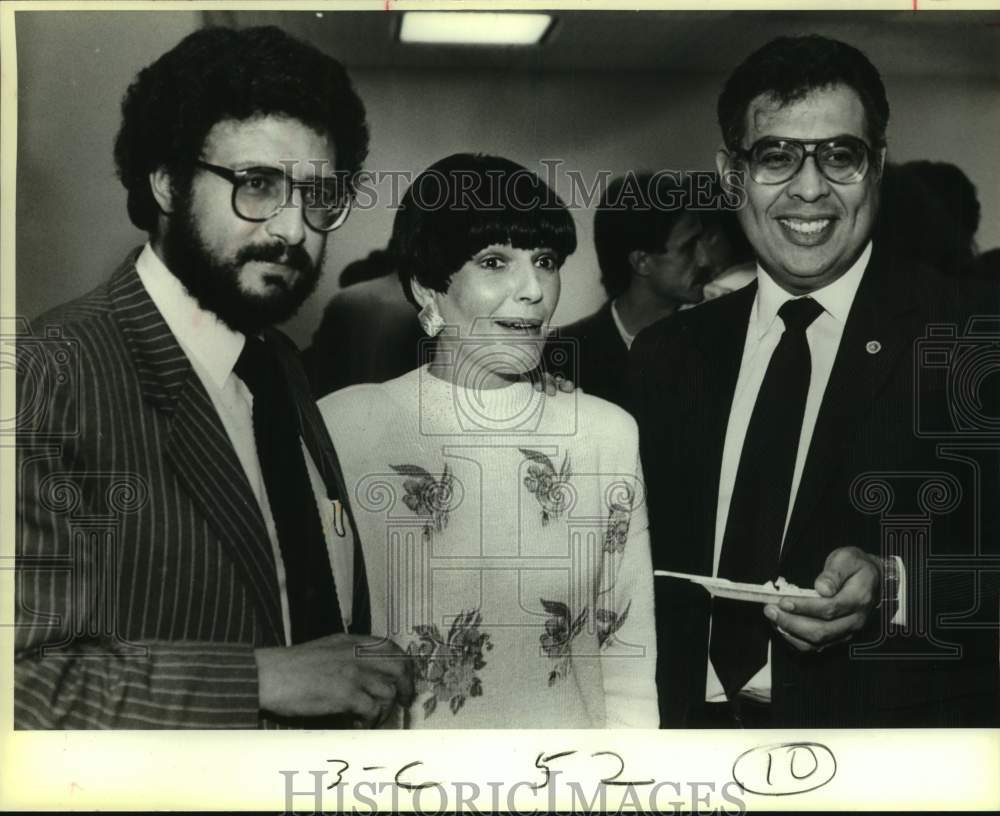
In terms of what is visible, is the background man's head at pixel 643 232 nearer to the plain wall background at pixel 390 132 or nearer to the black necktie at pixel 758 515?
the plain wall background at pixel 390 132

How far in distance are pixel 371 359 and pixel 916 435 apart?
136 centimetres

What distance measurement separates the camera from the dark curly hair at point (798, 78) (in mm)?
2727

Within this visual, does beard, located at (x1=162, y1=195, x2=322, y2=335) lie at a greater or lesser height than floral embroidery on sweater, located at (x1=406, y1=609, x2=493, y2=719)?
greater

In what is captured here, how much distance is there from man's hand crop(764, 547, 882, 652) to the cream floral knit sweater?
1.11 feet

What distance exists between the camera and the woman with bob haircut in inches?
107

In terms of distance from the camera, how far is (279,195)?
270 cm

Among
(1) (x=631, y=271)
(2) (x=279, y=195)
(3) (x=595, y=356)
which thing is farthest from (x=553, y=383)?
(2) (x=279, y=195)

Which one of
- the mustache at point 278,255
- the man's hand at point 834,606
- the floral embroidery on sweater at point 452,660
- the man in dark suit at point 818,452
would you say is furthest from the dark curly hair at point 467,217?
the man's hand at point 834,606

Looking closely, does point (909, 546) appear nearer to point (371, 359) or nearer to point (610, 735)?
point (610, 735)

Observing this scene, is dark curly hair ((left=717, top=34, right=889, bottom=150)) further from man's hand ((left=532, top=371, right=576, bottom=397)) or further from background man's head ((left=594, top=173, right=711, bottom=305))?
man's hand ((left=532, top=371, right=576, bottom=397))

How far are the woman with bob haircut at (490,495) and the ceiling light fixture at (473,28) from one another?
0.31 m

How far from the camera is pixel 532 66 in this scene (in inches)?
108

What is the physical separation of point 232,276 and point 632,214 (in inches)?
39.0

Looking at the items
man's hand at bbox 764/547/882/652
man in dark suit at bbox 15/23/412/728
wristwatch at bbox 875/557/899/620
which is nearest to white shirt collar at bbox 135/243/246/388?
man in dark suit at bbox 15/23/412/728
